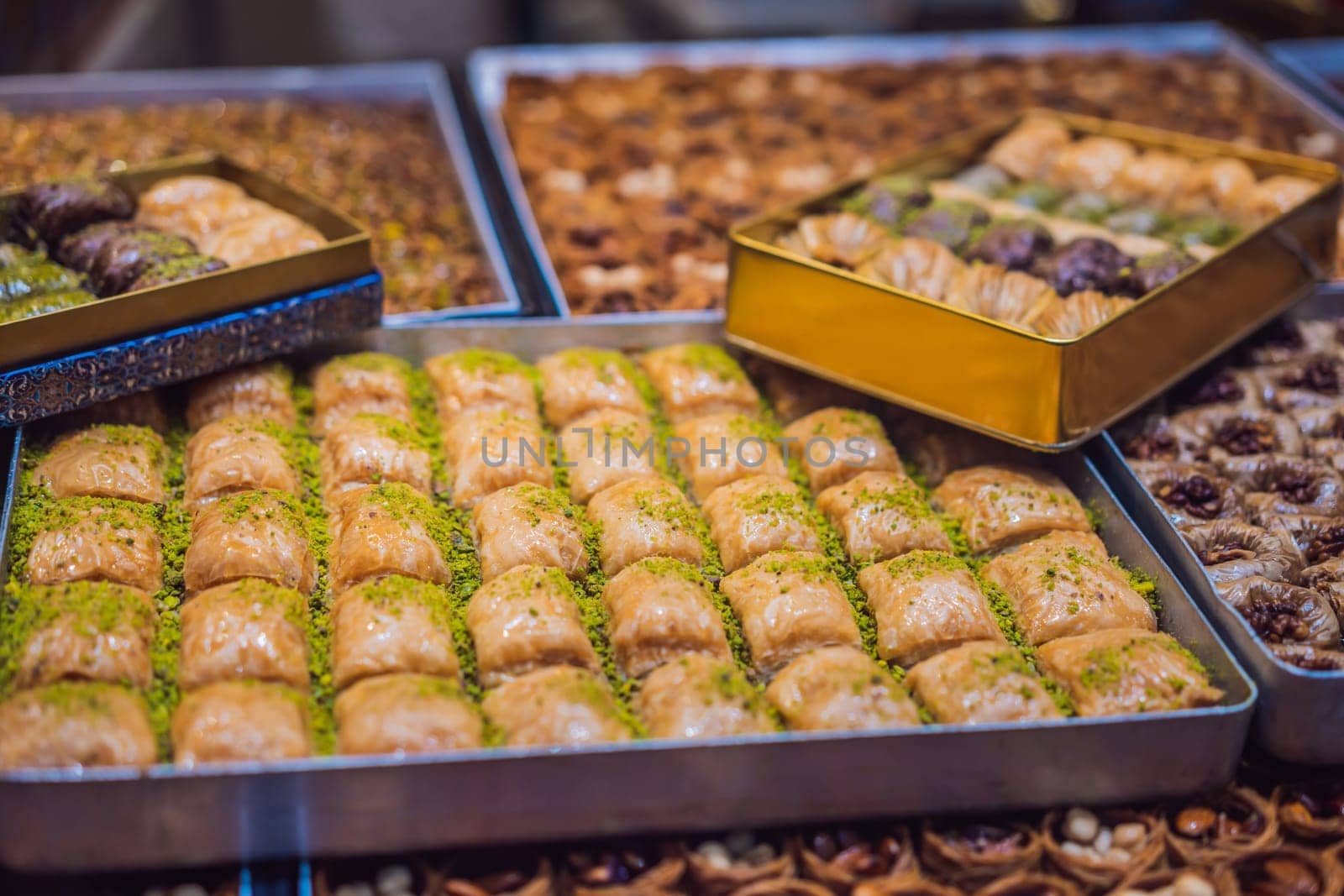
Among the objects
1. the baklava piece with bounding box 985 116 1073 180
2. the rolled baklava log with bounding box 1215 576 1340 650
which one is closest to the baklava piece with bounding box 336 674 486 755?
the rolled baklava log with bounding box 1215 576 1340 650

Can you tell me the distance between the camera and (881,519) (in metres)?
3.64

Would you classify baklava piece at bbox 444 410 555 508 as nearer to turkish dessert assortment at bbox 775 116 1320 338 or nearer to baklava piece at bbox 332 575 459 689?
baklava piece at bbox 332 575 459 689

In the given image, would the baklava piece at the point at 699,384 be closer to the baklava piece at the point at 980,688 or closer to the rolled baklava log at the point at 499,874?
the baklava piece at the point at 980,688

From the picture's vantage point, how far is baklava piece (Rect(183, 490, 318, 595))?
10.7ft

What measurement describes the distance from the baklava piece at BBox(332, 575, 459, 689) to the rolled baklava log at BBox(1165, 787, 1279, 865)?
6.01 ft

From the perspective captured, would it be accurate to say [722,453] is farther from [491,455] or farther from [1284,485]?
[1284,485]

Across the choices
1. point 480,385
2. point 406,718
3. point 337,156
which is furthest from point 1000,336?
point 337,156

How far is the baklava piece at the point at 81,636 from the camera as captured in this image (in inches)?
114

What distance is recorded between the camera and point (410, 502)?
11.7ft

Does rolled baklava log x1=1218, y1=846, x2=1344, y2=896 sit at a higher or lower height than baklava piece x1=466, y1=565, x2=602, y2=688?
lower

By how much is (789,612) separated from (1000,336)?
3.48 ft

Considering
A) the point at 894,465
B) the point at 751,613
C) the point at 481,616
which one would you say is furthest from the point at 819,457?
the point at 481,616

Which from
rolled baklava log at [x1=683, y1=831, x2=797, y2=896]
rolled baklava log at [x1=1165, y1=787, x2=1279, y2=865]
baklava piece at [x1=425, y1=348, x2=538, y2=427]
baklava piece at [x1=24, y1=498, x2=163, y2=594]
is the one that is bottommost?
rolled baklava log at [x1=683, y1=831, x2=797, y2=896]

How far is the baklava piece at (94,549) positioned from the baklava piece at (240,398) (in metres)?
0.56
